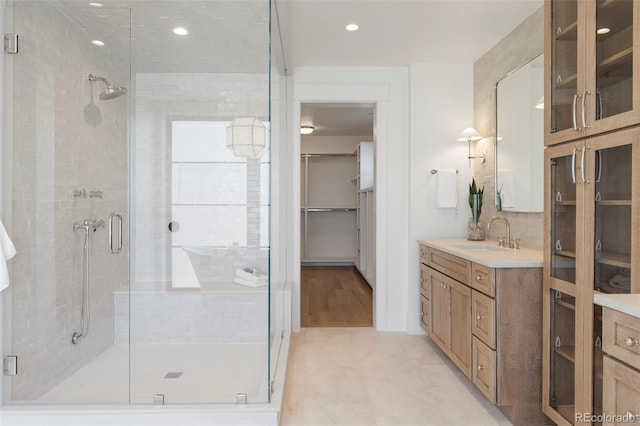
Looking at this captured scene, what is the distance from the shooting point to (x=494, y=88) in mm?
3514

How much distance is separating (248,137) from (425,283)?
6.84 ft

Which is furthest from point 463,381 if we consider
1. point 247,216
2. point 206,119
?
point 206,119

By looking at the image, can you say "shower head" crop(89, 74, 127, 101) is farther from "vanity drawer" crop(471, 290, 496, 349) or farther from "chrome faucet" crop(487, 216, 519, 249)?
"chrome faucet" crop(487, 216, 519, 249)

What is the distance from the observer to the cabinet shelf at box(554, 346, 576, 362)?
1.95m

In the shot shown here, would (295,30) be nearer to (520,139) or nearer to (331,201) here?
(520,139)

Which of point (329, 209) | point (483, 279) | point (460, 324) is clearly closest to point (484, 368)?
point (460, 324)

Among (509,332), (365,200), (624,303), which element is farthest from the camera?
(365,200)

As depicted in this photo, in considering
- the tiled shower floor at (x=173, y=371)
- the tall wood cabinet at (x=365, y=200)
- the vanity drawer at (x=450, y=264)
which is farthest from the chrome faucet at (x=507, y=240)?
the tall wood cabinet at (x=365, y=200)

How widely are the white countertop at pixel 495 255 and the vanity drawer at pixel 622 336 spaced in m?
0.85

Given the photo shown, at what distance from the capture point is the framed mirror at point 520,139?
2877 millimetres

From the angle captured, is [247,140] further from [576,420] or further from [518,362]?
[576,420]

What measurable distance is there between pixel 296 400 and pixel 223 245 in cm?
104

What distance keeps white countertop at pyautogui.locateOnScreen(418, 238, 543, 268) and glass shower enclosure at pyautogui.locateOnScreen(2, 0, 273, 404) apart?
1.26 m

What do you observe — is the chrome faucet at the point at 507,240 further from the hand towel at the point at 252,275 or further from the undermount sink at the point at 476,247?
the hand towel at the point at 252,275
